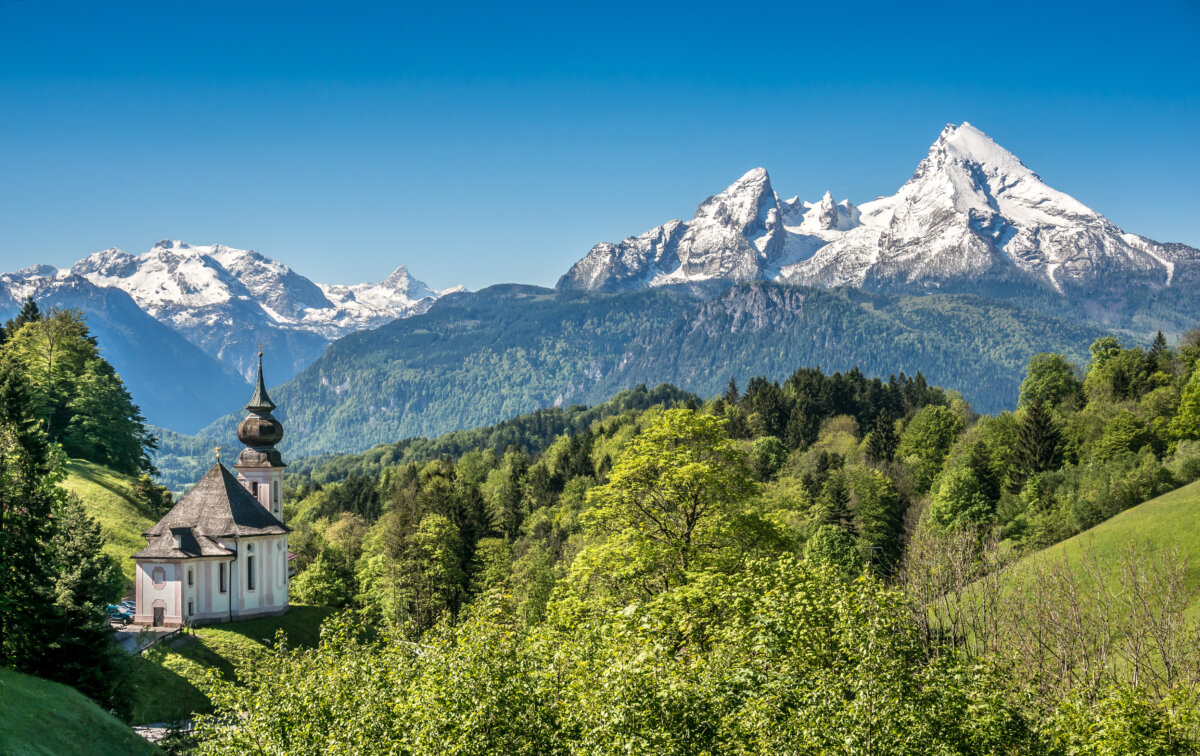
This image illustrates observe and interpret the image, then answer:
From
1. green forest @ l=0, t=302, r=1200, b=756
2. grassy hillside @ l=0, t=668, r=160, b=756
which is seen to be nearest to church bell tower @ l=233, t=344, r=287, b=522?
green forest @ l=0, t=302, r=1200, b=756

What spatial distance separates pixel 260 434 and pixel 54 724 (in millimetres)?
51668

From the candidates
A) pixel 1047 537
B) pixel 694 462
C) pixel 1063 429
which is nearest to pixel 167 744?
pixel 694 462

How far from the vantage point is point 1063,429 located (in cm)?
9219

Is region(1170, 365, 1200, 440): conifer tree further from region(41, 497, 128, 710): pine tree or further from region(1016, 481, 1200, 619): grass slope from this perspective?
region(41, 497, 128, 710): pine tree

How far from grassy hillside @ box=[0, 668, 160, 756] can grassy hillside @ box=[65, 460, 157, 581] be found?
31937 millimetres

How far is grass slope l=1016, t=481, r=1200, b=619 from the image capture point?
172 feet

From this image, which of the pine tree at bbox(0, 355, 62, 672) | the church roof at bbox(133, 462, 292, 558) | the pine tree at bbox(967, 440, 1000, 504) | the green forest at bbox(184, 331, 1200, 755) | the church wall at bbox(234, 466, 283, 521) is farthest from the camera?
the pine tree at bbox(967, 440, 1000, 504)

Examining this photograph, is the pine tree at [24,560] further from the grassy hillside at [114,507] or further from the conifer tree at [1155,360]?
the conifer tree at [1155,360]

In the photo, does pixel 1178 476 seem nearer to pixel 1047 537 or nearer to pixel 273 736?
pixel 1047 537

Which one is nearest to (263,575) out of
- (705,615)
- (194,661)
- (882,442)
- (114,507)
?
(194,661)

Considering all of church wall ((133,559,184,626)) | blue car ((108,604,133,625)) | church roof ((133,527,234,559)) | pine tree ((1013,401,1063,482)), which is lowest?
blue car ((108,604,133,625))

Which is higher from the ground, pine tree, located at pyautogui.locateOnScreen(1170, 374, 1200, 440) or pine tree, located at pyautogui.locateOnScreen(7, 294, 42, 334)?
pine tree, located at pyautogui.locateOnScreen(7, 294, 42, 334)

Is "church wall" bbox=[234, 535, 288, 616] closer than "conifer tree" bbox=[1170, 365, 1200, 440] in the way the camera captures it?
Yes

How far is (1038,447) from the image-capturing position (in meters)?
89.5
